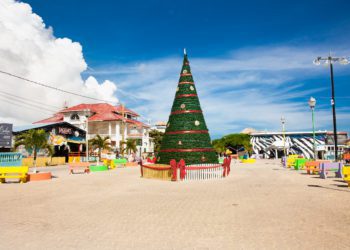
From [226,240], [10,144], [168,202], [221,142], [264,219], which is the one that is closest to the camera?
[226,240]

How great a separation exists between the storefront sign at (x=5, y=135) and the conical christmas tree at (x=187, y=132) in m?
20.7

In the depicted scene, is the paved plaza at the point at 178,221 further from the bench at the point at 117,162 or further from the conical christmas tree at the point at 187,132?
the bench at the point at 117,162

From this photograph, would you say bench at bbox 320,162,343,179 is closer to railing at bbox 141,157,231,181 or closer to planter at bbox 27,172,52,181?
railing at bbox 141,157,231,181

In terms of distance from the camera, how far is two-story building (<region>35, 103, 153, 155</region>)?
48438 millimetres

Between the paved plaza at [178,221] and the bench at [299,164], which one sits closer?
the paved plaza at [178,221]

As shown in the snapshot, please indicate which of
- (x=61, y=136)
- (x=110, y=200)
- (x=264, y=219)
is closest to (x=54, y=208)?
(x=110, y=200)

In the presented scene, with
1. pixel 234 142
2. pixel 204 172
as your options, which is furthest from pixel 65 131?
pixel 234 142

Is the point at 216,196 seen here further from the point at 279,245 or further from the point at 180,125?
the point at 180,125

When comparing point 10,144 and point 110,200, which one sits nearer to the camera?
point 110,200

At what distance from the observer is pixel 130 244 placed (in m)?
5.03

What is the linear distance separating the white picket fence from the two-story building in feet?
100

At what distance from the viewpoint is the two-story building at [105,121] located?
1907 inches

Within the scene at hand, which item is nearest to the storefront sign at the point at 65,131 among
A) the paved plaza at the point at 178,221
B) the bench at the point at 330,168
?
the paved plaza at the point at 178,221

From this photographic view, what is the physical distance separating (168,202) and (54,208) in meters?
3.33
